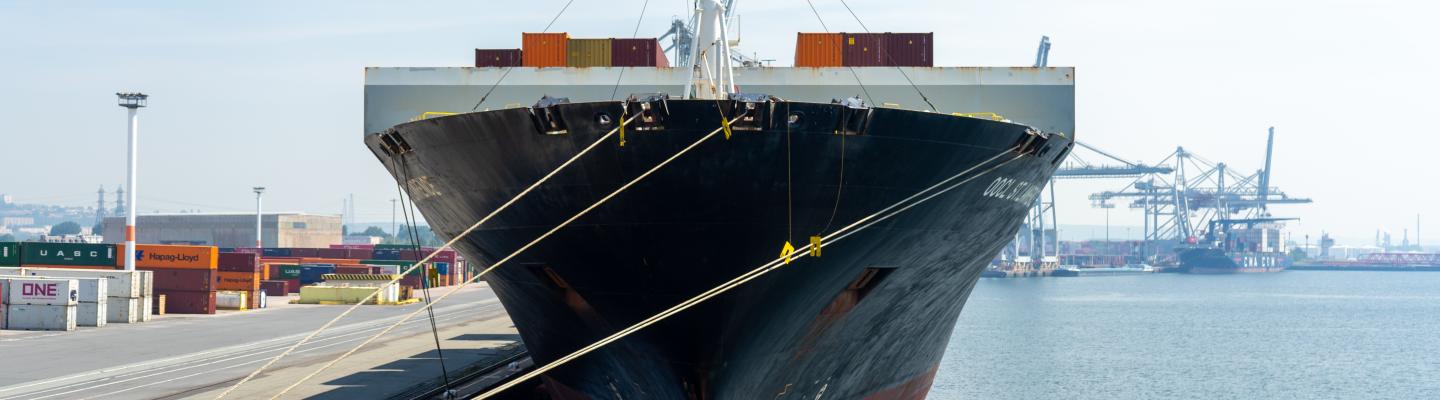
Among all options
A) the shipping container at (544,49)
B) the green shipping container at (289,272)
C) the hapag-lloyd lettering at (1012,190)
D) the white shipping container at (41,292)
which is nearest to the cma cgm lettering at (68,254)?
the white shipping container at (41,292)

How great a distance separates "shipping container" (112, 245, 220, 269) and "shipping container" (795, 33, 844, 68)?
1605 inches

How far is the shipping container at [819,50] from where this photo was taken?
2177 centimetres

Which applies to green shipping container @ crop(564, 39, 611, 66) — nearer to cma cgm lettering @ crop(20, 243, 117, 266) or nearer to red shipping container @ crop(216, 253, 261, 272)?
cma cgm lettering @ crop(20, 243, 117, 266)

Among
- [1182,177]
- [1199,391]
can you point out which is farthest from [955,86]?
[1182,177]

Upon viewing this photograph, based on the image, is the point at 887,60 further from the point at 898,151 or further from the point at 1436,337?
the point at 1436,337

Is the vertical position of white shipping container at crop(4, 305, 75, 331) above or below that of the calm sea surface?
above

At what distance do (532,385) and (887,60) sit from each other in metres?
9.63

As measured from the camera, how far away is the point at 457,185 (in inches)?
590

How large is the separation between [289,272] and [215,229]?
55.1 metres

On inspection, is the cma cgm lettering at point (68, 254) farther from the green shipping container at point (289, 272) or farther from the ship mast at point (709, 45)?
the ship mast at point (709, 45)

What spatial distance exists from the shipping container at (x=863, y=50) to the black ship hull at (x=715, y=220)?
6099mm

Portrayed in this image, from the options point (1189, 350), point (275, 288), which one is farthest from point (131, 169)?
point (1189, 350)

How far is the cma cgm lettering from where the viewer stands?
2172 inches

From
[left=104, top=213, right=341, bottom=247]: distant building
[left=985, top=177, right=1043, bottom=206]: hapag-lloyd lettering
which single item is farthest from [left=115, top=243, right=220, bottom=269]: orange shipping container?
[left=104, top=213, right=341, bottom=247]: distant building
